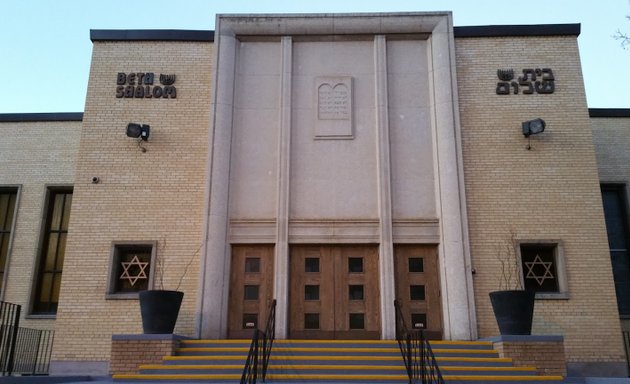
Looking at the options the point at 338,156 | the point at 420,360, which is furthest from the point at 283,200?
the point at 420,360

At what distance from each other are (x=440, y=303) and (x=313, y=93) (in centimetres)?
542

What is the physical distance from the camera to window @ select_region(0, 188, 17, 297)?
15578 millimetres

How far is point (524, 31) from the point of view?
13656 mm

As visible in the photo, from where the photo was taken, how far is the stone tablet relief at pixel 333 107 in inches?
516

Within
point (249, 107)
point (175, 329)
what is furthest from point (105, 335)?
point (249, 107)

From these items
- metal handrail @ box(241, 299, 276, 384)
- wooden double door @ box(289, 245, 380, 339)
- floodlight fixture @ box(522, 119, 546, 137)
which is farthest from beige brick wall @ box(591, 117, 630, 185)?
metal handrail @ box(241, 299, 276, 384)

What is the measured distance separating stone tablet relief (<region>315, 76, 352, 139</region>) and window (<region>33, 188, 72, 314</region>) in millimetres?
7390

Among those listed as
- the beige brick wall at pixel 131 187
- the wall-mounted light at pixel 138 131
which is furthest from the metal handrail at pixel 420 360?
the wall-mounted light at pixel 138 131

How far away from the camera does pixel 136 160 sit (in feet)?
42.4

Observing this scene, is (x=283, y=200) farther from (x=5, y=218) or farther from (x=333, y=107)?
(x=5, y=218)

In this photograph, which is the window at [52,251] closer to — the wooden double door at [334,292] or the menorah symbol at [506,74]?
the wooden double door at [334,292]

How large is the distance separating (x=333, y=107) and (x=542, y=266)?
5.65m

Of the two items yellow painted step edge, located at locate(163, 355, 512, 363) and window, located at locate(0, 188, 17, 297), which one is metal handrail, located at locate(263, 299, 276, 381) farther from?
window, located at locate(0, 188, 17, 297)

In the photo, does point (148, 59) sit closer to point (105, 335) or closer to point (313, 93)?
point (313, 93)
